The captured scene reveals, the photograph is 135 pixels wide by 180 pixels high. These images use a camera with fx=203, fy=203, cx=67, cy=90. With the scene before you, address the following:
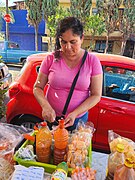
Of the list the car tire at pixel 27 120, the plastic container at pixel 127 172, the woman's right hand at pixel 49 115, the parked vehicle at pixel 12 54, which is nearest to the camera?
the plastic container at pixel 127 172

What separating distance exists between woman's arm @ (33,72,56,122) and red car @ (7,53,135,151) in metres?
1.13

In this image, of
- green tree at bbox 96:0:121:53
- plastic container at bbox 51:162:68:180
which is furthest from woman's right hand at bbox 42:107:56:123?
green tree at bbox 96:0:121:53

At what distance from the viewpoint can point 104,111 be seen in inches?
104

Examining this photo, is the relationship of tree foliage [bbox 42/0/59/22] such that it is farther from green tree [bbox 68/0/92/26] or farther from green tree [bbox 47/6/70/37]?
green tree [bbox 68/0/92/26]

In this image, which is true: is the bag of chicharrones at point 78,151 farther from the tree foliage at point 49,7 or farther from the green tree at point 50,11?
the tree foliage at point 49,7

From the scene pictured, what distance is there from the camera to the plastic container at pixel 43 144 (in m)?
1.14

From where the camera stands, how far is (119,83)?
281cm

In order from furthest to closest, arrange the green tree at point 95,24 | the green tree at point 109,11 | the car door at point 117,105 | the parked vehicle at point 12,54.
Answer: the green tree at point 95,24, the green tree at point 109,11, the parked vehicle at point 12,54, the car door at point 117,105

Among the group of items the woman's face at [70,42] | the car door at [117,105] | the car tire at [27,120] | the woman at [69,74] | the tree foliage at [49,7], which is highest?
the tree foliage at [49,7]

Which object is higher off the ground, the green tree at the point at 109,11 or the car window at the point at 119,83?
the green tree at the point at 109,11

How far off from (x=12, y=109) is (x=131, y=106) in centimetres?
163

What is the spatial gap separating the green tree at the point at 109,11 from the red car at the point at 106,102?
1133 centimetres

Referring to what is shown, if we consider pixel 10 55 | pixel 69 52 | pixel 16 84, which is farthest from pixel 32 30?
pixel 69 52

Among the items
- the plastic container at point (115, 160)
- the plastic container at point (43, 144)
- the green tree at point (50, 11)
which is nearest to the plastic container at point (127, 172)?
the plastic container at point (115, 160)
